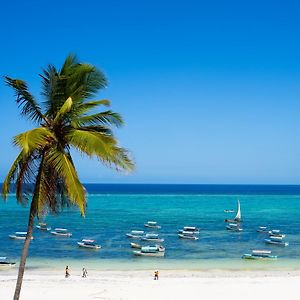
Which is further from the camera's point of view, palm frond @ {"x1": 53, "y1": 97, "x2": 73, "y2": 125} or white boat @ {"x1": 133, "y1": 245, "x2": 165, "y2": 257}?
white boat @ {"x1": 133, "y1": 245, "x2": 165, "y2": 257}

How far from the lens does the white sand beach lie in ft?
95.3

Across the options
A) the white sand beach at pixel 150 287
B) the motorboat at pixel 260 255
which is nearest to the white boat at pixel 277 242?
the motorboat at pixel 260 255

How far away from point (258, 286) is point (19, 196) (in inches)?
951

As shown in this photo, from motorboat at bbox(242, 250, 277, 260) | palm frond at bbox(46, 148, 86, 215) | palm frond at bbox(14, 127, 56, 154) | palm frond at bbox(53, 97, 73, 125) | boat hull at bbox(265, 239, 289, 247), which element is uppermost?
palm frond at bbox(53, 97, 73, 125)

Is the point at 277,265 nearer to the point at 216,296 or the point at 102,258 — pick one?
the point at 102,258

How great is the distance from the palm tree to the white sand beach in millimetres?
16335

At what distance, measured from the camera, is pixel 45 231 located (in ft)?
249

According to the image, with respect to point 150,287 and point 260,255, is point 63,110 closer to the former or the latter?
point 150,287

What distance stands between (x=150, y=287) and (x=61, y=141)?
21.6 m

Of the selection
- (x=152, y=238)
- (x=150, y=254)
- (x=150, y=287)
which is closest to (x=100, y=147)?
(x=150, y=287)

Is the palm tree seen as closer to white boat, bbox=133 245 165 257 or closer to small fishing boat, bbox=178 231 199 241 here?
white boat, bbox=133 245 165 257

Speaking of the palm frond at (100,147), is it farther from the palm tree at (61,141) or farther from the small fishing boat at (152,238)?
the small fishing boat at (152,238)

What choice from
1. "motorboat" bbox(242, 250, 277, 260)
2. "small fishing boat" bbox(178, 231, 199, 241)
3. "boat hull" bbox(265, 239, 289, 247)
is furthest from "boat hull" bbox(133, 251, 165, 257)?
"boat hull" bbox(265, 239, 289, 247)

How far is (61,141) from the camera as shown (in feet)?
42.4
